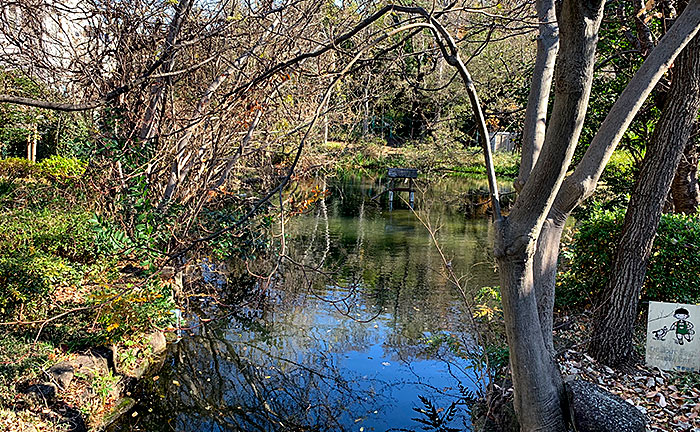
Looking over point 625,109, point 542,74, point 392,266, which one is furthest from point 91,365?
point 392,266

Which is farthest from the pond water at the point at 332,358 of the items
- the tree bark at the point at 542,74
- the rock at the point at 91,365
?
the tree bark at the point at 542,74

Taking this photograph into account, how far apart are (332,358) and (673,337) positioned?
3079 millimetres

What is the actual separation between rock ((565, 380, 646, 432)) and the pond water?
1.33 meters

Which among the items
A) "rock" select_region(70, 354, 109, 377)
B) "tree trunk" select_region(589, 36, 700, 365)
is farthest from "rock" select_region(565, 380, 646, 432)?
"rock" select_region(70, 354, 109, 377)

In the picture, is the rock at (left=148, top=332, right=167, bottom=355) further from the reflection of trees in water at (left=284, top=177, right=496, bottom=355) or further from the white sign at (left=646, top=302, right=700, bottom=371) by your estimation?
the white sign at (left=646, top=302, right=700, bottom=371)

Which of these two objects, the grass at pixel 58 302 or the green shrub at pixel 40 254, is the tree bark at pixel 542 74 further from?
the green shrub at pixel 40 254

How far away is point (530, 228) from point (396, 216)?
34.3 ft

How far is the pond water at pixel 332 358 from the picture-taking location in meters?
4.40

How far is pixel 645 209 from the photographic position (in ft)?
13.4

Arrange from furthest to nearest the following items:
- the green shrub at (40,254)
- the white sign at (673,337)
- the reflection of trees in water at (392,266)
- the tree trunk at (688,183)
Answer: the tree trunk at (688,183), the reflection of trees in water at (392,266), the green shrub at (40,254), the white sign at (673,337)

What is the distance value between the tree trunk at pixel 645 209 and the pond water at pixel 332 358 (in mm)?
1142

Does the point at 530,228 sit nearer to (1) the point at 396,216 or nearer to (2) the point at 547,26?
(2) the point at 547,26

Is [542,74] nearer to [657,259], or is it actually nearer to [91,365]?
[657,259]

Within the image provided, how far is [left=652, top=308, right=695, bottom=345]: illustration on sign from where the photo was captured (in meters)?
3.97
